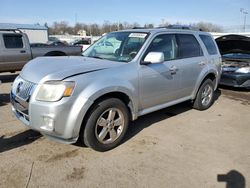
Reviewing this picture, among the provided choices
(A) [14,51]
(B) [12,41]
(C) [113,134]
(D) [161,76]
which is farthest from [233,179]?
(B) [12,41]

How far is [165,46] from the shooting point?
4.69 metres

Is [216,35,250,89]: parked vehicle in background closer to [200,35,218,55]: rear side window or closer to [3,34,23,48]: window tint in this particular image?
[200,35,218,55]: rear side window

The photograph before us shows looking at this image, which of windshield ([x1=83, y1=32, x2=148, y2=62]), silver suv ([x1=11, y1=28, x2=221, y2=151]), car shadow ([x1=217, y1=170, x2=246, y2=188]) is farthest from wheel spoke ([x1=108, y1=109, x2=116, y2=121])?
car shadow ([x1=217, y1=170, x2=246, y2=188])

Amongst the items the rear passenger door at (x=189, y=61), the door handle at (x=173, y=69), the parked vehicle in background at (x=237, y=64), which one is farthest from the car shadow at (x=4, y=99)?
the parked vehicle in background at (x=237, y=64)

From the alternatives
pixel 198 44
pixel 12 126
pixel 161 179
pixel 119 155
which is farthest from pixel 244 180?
pixel 12 126

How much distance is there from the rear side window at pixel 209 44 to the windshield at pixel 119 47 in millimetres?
2005

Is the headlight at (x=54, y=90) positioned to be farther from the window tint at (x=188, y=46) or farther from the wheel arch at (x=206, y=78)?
the wheel arch at (x=206, y=78)

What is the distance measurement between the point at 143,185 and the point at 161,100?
1.94 m

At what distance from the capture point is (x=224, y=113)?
5914 mm

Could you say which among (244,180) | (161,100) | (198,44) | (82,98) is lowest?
(244,180)

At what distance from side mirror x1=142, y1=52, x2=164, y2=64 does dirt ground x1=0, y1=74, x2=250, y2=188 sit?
4.28ft

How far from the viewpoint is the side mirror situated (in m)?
4.00

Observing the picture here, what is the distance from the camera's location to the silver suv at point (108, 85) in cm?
327

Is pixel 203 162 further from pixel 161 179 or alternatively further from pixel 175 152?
Answer: pixel 161 179
